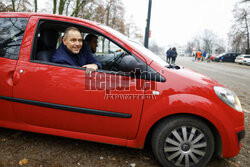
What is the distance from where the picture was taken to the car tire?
1.99m

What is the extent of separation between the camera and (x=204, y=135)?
2.01 meters

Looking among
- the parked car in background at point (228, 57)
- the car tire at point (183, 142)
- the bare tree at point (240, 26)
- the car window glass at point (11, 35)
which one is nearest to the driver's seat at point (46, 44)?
the car window glass at point (11, 35)

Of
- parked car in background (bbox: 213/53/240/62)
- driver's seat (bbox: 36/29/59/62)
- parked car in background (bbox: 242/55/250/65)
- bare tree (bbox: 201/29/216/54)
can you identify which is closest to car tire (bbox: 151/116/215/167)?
driver's seat (bbox: 36/29/59/62)

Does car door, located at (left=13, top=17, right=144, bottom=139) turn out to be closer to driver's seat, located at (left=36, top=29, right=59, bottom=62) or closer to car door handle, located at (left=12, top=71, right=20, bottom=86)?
car door handle, located at (left=12, top=71, right=20, bottom=86)

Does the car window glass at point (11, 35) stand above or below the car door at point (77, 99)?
above

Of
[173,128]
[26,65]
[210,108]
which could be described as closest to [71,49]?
[26,65]

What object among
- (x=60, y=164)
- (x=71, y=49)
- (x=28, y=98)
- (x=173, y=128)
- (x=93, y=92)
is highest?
(x=71, y=49)

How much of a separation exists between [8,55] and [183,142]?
2.32 m

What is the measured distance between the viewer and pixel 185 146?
2.04m

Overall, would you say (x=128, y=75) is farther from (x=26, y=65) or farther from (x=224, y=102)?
(x=26, y=65)

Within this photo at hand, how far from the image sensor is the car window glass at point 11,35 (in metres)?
2.30

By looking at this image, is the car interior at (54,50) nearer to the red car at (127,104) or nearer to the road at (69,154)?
the red car at (127,104)

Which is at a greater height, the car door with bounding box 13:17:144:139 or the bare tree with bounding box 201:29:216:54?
the bare tree with bounding box 201:29:216:54

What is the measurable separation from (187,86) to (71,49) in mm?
1486
